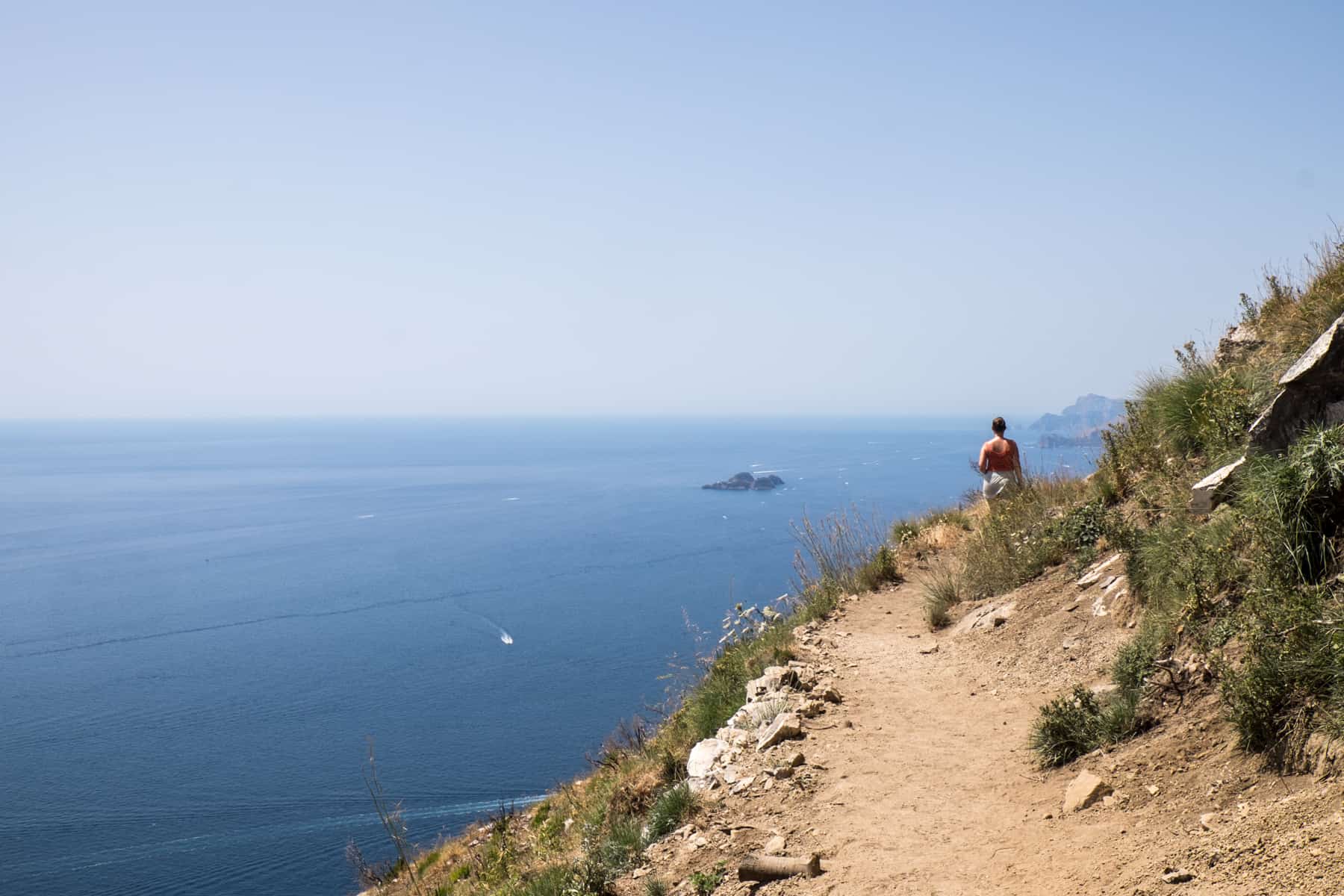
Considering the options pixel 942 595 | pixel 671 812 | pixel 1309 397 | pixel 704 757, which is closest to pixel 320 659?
pixel 942 595

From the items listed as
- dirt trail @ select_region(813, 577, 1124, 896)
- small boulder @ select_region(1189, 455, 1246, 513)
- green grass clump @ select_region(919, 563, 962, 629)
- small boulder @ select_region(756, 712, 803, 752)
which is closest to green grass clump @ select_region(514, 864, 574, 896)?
small boulder @ select_region(756, 712, 803, 752)

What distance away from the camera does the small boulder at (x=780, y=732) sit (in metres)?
6.91

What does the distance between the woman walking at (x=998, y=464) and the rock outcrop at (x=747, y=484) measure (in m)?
100

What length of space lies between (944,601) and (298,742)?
37802 millimetres

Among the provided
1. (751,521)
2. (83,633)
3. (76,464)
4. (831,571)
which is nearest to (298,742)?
(83,633)

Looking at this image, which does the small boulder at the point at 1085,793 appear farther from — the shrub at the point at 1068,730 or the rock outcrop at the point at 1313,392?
the rock outcrop at the point at 1313,392

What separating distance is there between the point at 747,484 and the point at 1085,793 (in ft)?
365

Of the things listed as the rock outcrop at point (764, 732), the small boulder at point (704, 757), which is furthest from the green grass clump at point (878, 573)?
the small boulder at point (704, 757)

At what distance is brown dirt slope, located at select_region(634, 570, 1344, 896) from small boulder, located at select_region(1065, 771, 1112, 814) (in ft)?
0.21

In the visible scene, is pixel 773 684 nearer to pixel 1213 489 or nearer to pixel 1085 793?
pixel 1085 793

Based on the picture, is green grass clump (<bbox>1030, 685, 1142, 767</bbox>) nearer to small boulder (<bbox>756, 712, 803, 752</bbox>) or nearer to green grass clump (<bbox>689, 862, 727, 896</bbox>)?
small boulder (<bbox>756, 712, 803, 752</bbox>)

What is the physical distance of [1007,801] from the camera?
516cm

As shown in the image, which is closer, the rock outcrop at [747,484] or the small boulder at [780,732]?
the small boulder at [780,732]

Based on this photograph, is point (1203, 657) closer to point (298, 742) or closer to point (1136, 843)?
point (1136, 843)
